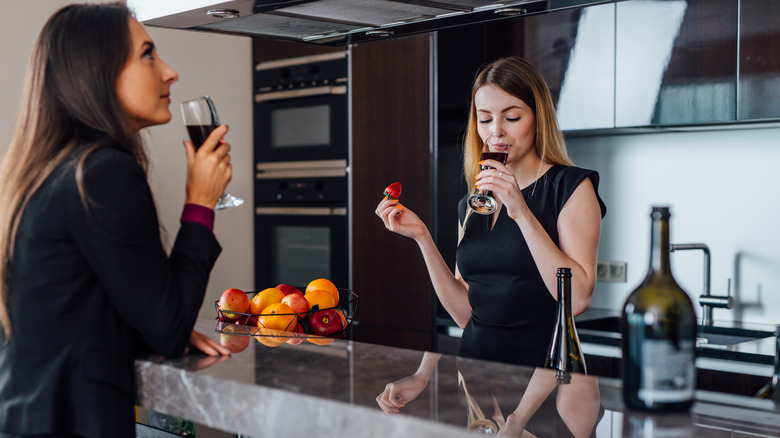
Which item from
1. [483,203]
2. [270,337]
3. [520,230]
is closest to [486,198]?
[483,203]

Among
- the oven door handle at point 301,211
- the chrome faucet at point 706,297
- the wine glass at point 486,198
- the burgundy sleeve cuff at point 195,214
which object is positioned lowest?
the chrome faucet at point 706,297

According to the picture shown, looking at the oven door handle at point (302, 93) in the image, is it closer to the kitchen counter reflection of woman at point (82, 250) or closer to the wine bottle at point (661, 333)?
the kitchen counter reflection of woman at point (82, 250)

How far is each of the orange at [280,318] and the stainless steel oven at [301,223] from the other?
2.04m

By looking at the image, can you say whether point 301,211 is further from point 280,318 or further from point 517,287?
point 280,318

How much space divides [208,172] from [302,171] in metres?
2.62

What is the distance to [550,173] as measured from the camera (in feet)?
6.25

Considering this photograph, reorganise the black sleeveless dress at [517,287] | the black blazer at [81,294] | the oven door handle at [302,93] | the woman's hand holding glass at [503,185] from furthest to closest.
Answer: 1. the oven door handle at [302,93]
2. the black sleeveless dress at [517,287]
3. the woman's hand holding glass at [503,185]
4. the black blazer at [81,294]

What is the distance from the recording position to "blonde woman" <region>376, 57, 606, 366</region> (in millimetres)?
1759

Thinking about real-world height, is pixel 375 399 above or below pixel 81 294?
below

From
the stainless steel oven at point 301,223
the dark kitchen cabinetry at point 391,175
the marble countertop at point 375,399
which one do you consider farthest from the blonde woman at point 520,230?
the stainless steel oven at point 301,223

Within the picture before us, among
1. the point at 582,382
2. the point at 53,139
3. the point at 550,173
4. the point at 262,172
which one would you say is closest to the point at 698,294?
the point at 550,173

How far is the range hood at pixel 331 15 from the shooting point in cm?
157

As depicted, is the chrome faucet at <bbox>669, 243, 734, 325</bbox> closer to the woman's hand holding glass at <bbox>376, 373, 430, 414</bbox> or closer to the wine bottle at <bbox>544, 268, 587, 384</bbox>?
the wine bottle at <bbox>544, 268, 587, 384</bbox>

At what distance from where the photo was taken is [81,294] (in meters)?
1.10
